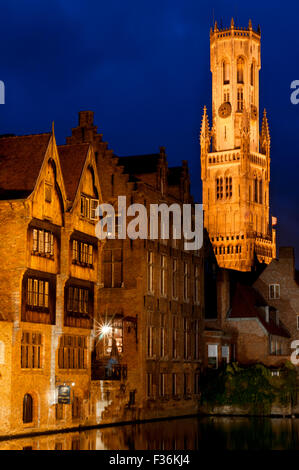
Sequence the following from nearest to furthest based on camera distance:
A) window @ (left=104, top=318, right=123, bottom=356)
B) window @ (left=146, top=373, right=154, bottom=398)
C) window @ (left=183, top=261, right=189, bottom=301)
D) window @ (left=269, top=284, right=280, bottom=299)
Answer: window @ (left=104, top=318, right=123, bottom=356) → window @ (left=146, top=373, right=154, bottom=398) → window @ (left=183, top=261, right=189, bottom=301) → window @ (left=269, top=284, right=280, bottom=299)

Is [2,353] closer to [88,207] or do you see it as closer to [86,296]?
[86,296]

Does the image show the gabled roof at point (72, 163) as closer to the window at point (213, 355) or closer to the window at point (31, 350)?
the window at point (31, 350)

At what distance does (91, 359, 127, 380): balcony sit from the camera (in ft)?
220

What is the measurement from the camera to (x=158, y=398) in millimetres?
73500

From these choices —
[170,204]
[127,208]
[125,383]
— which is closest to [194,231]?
[170,204]

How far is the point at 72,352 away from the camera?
6206 cm

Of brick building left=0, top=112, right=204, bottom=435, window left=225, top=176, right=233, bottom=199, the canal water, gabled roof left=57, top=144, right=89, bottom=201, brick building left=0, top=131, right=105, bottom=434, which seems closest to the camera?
the canal water

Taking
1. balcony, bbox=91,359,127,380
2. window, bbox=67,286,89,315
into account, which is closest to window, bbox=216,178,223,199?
balcony, bbox=91,359,127,380

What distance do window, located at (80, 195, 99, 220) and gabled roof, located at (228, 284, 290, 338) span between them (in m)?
24.8

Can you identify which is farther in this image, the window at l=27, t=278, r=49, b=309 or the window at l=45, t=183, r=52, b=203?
the window at l=45, t=183, r=52, b=203

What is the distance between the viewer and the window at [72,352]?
60594 millimetres

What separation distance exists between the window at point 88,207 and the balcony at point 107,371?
34.6ft

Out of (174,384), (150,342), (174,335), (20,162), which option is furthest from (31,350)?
(174,335)

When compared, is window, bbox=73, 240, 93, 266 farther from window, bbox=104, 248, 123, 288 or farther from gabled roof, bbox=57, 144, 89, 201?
window, bbox=104, 248, 123, 288
